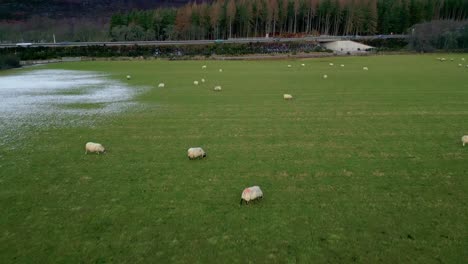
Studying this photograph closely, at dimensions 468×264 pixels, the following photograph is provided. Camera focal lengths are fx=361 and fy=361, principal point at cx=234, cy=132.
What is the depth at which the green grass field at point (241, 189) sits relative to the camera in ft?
22.6

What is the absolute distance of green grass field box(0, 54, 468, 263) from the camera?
688cm

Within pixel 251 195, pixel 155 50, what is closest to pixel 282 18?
pixel 155 50

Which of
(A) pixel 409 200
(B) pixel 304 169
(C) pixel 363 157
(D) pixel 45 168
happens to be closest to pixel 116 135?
(D) pixel 45 168

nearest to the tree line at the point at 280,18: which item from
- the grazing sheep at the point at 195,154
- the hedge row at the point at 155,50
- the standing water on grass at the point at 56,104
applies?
the hedge row at the point at 155,50

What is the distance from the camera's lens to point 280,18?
124m

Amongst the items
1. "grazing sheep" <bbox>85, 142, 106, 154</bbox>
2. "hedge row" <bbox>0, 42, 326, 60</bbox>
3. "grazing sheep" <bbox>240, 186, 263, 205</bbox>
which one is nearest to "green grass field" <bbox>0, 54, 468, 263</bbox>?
"grazing sheep" <bbox>240, 186, 263, 205</bbox>

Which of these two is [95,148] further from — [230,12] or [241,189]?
[230,12]

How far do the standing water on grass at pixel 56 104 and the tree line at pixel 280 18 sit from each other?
295 ft

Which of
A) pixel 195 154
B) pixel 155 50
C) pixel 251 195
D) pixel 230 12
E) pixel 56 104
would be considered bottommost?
pixel 56 104

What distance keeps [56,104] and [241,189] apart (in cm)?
1838

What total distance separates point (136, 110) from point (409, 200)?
15.9 m

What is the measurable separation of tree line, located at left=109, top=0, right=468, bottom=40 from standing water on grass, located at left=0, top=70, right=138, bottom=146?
3539 inches

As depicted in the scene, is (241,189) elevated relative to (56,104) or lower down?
elevated

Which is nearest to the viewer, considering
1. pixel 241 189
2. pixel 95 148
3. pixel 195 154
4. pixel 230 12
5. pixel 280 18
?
pixel 241 189
